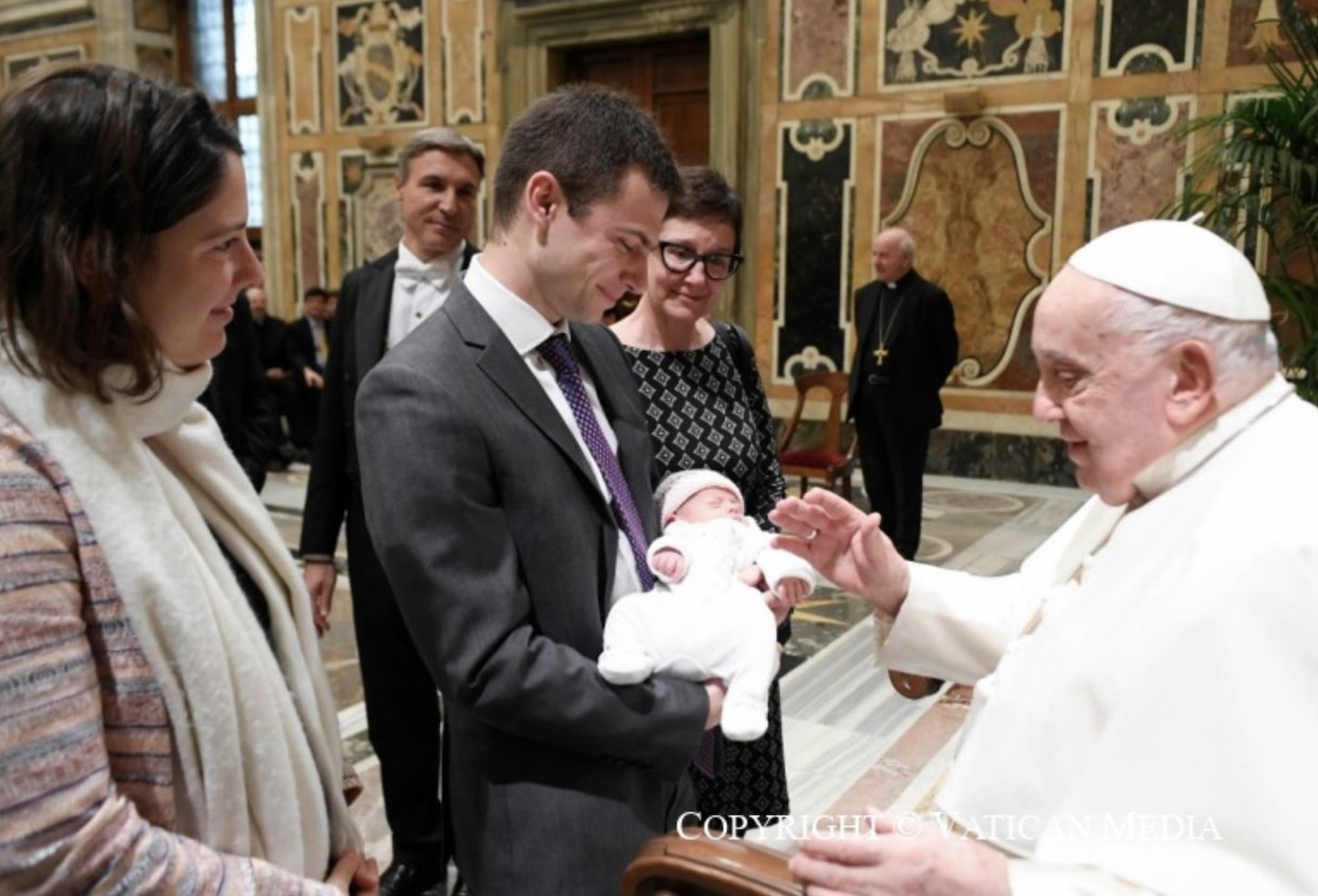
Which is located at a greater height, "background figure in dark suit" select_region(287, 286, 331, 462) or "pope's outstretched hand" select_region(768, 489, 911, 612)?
"pope's outstretched hand" select_region(768, 489, 911, 612)

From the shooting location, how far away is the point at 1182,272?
1.42 m

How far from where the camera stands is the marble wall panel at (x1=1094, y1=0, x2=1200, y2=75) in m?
7.55

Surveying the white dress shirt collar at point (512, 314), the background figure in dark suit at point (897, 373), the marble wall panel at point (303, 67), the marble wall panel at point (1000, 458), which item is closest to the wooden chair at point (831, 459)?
the background figure in dark suit at point (897, 373)

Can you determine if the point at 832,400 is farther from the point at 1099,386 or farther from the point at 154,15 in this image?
the point at 154,15

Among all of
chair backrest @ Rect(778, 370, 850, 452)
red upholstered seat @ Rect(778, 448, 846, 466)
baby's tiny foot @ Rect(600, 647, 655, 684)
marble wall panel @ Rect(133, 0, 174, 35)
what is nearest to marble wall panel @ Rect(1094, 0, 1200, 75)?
chair backrest @ Rect(778, 370, 850, 452)

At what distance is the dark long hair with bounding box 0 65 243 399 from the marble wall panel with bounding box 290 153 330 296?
10.8 meters

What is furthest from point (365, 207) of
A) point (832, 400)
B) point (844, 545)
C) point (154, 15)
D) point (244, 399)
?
point (844, 545)

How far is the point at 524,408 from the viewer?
5.01 ft

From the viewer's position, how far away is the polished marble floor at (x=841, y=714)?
3.35 meters

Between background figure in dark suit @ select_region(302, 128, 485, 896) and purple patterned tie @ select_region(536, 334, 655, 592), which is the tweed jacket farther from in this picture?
background figure in dark suit @ select_region(302, 128, 485, 896)

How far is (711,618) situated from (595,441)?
0.32 meters

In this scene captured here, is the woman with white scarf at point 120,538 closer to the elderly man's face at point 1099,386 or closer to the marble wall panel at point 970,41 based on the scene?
the elderly man's face at point 1099,386

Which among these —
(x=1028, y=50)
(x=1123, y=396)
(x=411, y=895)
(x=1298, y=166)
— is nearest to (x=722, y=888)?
(x=1123, y=396)

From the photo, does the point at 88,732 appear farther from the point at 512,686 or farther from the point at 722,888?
the point at 722,888
